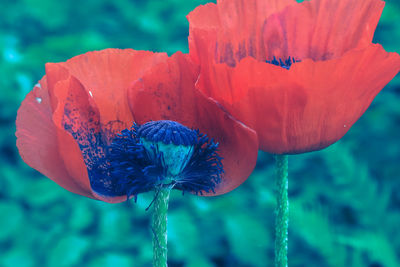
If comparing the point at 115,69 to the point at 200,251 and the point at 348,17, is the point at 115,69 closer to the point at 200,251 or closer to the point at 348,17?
the point at 348,17

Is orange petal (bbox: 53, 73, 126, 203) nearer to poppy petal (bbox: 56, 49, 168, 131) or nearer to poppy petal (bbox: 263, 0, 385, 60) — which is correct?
poppy petal (bbox: 56, 49, 168, 131)

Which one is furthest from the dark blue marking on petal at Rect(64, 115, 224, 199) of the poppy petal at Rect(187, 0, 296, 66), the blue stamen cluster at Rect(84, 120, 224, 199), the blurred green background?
the blurred green background

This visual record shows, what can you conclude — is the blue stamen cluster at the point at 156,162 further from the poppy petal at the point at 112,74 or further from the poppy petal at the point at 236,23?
the poppy petal at the point at 236,23

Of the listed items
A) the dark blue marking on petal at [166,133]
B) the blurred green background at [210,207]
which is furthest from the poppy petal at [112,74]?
the blurred green background at [210,207]

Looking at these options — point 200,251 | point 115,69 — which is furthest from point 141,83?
point 200,251

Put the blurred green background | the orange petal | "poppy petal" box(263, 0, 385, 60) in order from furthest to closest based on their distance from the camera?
the blurred green background < "poppy petal" box(263, 0, 385, 60) < the orange petal

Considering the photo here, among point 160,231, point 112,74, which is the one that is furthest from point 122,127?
point 160,231
